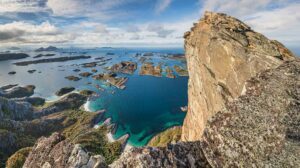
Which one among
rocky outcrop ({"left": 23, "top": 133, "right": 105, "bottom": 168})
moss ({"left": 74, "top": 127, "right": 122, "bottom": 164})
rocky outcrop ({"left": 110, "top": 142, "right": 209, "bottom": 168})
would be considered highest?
rocky outcrop ({"left": 110, "top": 142, "right": 209, "bottom": 168})

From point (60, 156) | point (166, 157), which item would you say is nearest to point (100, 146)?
point (60, 156)

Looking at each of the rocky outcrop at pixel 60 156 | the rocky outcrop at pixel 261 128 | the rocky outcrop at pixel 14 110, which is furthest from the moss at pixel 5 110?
the rocky outcrop at pixel 261 128

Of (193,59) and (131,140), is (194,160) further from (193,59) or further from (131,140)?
(131,140)

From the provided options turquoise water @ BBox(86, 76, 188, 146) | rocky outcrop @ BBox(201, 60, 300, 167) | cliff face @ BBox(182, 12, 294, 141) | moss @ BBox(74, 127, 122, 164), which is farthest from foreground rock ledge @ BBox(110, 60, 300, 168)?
turquoise water @ BBox(86, 76, 188, 146)

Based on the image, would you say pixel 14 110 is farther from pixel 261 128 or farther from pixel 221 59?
pixel 261 128

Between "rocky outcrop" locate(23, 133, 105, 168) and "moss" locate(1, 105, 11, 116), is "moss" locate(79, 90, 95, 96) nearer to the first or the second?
"moss" locate(1, 105, 11, 116)

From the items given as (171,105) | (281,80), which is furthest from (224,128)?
(171,105)

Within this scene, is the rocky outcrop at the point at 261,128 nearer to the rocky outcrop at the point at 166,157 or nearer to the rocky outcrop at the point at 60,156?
the rocky outcrop at the point at 166,157

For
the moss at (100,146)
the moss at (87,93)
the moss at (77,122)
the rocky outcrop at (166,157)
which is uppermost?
the rocky outcrop at (166,157)
